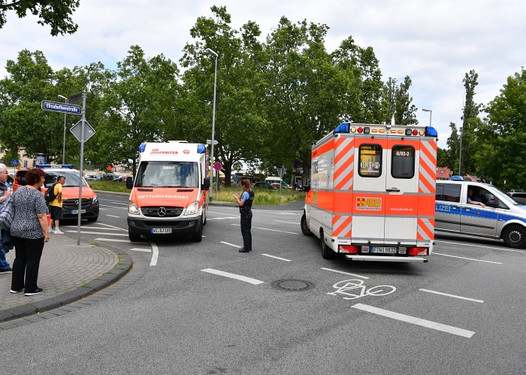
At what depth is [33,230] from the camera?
551cm

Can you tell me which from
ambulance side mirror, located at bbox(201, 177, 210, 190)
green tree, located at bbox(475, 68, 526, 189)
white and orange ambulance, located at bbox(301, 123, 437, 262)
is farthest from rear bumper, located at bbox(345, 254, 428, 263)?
green tree, located at bbox(475, 68, 526, 189)

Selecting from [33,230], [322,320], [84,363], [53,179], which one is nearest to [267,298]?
[322,320]

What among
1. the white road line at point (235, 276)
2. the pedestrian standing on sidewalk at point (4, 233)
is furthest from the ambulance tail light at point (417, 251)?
the pedestrian standing on sidewalk at point (4, 233)

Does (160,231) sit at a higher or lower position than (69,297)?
higher

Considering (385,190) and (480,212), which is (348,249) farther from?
(480,212)

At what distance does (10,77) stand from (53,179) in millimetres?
45809

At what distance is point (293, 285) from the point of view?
265 inches

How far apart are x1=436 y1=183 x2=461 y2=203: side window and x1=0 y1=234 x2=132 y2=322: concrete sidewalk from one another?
32.0 feet

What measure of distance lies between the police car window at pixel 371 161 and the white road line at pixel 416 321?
2927mm

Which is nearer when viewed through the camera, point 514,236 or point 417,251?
point 417,251

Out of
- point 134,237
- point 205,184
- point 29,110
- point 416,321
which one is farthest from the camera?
point 29,110

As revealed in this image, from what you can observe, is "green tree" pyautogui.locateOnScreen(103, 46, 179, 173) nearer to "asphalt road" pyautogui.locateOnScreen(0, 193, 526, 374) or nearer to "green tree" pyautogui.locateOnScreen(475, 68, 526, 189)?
"green tree" pyautogui.locateOnScreen(475, 68, 526, 189)

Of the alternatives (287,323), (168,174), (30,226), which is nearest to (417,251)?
(287,323)

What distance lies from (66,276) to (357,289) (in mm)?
4725
